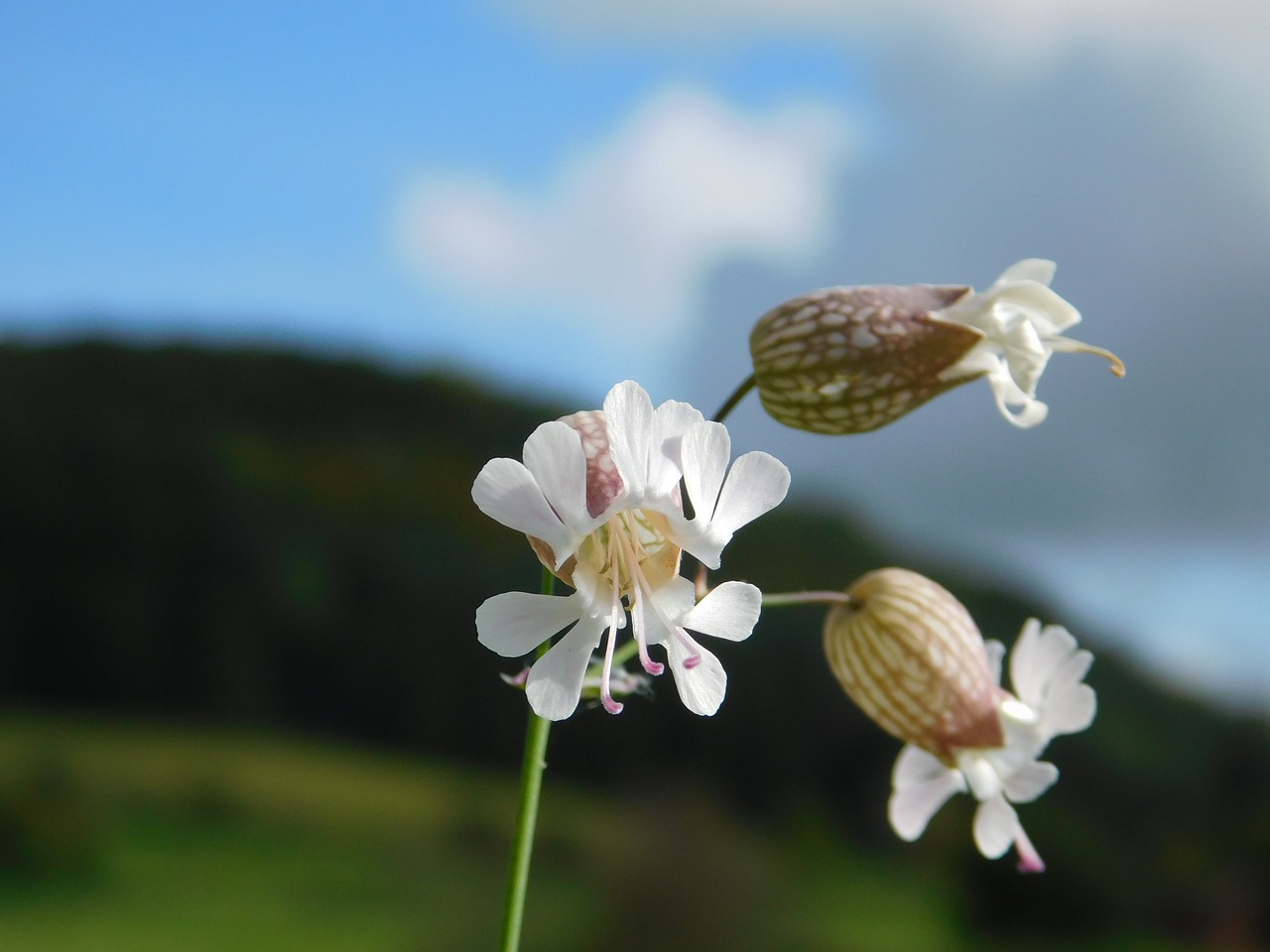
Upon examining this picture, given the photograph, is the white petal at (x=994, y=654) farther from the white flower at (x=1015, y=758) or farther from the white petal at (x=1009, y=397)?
the white petal at (x=1009, y=397)

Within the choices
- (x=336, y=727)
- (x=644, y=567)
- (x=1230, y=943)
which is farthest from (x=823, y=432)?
(x=1230, y=943)

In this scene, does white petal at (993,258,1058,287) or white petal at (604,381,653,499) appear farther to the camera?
white petal at (993,258,1058,287)

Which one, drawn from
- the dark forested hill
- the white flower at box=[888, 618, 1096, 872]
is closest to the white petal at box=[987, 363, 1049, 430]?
the white flower at box=[888, 618, 1096, 872]

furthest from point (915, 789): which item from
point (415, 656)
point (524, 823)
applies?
point (415, 656)

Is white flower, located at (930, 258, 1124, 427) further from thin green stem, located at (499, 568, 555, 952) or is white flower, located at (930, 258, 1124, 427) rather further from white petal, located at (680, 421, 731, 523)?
thin green stem, located at (499, 568, 555, 952)

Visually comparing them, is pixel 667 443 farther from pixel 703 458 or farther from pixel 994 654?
pixel 994 654

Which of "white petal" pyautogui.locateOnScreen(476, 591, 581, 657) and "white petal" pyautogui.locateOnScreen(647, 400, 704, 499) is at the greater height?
"white petal" pyautogui.locateOnScreen(647, 400, 704, 499)
